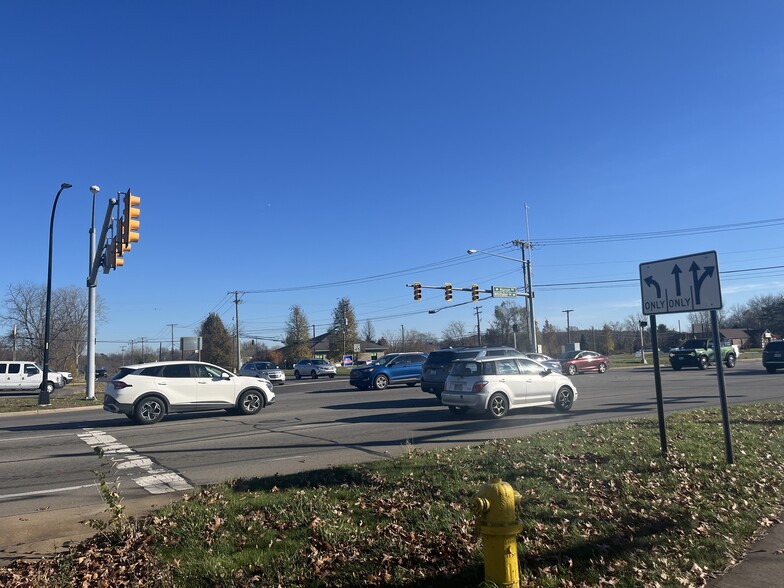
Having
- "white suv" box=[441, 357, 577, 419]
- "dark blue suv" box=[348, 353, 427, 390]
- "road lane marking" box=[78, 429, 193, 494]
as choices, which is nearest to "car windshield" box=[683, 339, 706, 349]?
"dark blue suv" box=[348, 353, 427, 390]

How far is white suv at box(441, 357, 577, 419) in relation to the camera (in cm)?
1455

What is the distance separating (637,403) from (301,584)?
50.4ft

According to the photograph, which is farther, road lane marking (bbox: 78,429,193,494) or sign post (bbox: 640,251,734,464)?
road lane marking (bbox: 78,429,193,494)

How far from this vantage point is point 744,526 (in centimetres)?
575

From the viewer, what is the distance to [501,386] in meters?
14.8

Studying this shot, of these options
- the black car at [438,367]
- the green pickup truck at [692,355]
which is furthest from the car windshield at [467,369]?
the green pickup truck at [692,355]

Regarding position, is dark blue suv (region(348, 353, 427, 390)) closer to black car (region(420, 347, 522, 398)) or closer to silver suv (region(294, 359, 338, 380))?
black car (region(420, 347, 522, 398))

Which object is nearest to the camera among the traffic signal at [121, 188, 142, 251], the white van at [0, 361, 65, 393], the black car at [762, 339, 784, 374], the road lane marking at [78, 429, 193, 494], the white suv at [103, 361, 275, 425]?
the road lane marking at [78, 429, 193, 494]

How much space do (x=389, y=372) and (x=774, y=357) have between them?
67.3 ft

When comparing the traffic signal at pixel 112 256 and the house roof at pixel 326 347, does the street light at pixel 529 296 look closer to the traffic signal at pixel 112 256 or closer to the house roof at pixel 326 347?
the traffic signal at pixel 112 256

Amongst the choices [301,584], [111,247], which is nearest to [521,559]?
[301,584]

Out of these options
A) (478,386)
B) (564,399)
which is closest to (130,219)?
(478,386)

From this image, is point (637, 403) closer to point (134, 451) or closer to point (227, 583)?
point (134, 451)

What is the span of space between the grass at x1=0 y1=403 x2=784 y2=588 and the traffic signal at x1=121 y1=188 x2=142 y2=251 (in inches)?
512
